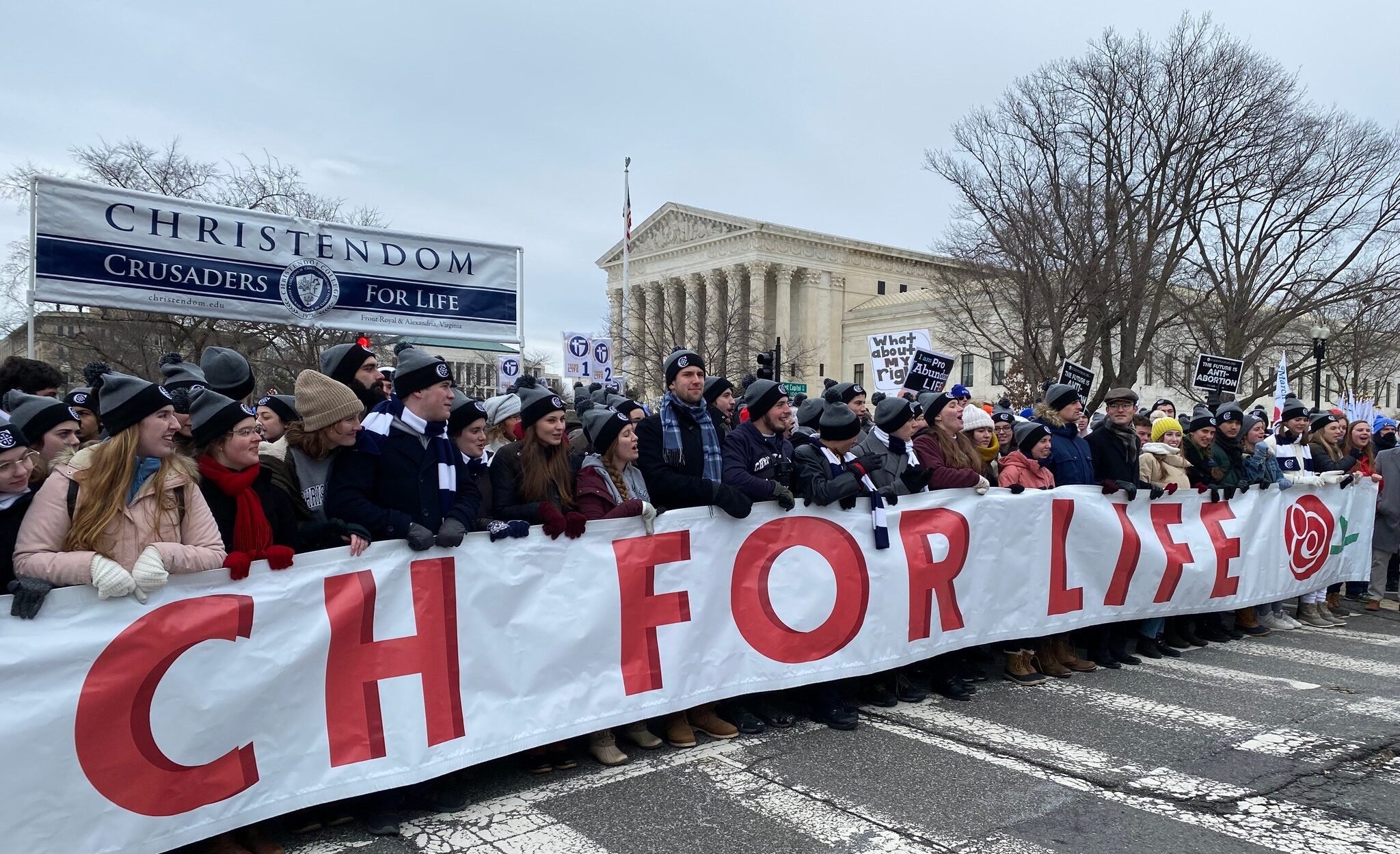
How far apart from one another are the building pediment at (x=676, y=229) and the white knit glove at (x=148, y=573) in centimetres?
7965

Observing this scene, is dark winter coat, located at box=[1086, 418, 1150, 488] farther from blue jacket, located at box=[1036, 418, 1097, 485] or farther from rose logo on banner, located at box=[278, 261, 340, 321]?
rose logo on banner, located at box=[278, 261, 340, 321]

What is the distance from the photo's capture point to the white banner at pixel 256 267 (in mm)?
5207

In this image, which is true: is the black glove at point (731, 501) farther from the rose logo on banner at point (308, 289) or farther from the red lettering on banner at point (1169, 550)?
the red lettering on banner at point (1169, 550)

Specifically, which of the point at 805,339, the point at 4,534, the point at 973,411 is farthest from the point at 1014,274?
the point at 805,339

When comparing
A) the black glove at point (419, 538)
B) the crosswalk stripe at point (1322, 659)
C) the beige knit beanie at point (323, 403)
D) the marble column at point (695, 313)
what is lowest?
the crosswalk stripe at point (1322, 659)

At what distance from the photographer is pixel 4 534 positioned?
11.6 ft

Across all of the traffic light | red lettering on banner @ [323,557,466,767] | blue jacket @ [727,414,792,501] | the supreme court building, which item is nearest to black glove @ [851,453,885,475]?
blue jacket @ [727,414,792,501]

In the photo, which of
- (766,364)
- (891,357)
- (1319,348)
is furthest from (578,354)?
(1319,348)

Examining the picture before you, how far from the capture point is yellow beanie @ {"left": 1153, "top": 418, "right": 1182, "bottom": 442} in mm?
7762

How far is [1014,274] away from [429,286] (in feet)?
72.7

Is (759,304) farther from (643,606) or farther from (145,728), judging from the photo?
(145,728)

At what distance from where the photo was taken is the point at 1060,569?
663 centimetres

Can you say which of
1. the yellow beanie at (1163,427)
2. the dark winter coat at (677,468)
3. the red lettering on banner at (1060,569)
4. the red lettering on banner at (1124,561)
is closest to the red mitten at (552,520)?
the dark winter coat at (677,468)

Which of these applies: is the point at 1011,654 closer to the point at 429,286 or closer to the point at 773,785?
the point at 773,785
